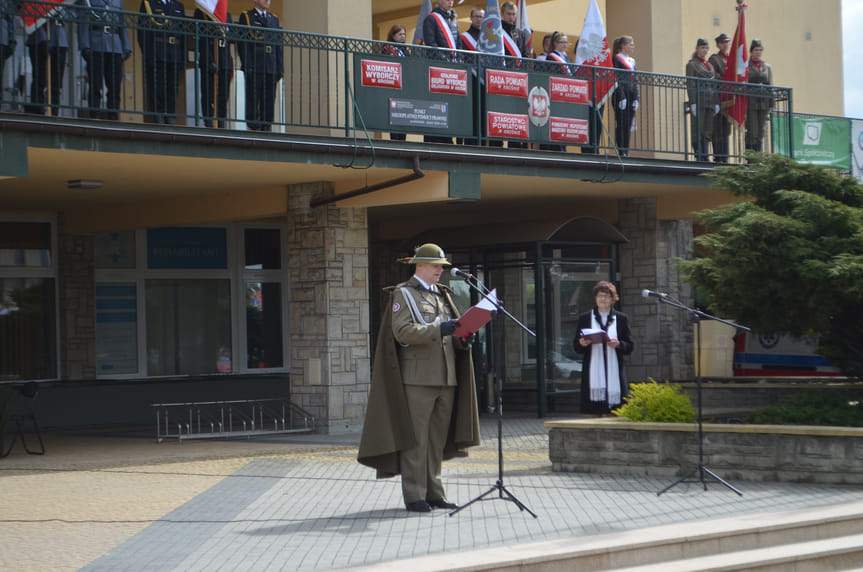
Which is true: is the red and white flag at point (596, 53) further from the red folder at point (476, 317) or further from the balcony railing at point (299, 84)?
the red folder at point (476, 317)

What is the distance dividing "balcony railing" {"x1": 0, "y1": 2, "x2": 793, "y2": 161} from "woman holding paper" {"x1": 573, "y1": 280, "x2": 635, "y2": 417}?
364cm

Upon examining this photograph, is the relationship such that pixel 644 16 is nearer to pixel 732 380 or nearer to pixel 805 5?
pixel 732 380

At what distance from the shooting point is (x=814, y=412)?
10.3 meters

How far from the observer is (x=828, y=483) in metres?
9.46

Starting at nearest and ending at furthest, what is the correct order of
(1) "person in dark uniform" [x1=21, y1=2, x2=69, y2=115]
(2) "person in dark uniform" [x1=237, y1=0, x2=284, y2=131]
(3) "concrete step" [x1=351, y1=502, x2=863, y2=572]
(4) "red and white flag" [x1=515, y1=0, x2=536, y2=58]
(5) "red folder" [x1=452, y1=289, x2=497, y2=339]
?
(3) "concrete step" [x1=351, y1=502, x2=863, y2=572], (5) "red folder" [x1=452, y1=289, x2=497, y2=339], (1) "person in dark uniform" [x1=21, y1=2, x2=69, y2=115], (2) "person in dark uniform" [x1=237, y1=0, x2=284, y2=131], (4) "red and white flag" [x1=515, y1=0, x2=536, y2=58]

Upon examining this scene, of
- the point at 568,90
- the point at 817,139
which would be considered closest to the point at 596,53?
the point at 568,90

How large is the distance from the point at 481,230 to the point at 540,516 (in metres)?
9.68

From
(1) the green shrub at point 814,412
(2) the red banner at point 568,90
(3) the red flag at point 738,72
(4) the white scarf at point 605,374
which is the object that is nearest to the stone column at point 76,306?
(2) the red banner at point 568,90

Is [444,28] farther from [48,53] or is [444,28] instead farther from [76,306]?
[76,306]

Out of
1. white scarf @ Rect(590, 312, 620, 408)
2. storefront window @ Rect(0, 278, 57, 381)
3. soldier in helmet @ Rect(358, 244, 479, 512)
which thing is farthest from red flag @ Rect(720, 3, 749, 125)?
storefront window @ Rect(0, 278, 57, 381)

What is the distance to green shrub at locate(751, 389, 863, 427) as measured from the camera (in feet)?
33.2

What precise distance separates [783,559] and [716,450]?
2.57 m

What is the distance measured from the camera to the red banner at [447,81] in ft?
46.3

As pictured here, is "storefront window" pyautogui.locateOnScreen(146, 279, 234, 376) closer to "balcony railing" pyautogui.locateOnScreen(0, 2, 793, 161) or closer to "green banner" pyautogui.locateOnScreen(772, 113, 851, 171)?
"balcony railing" pyautogui.locateOnScreen(0, 2, 793, 161)
